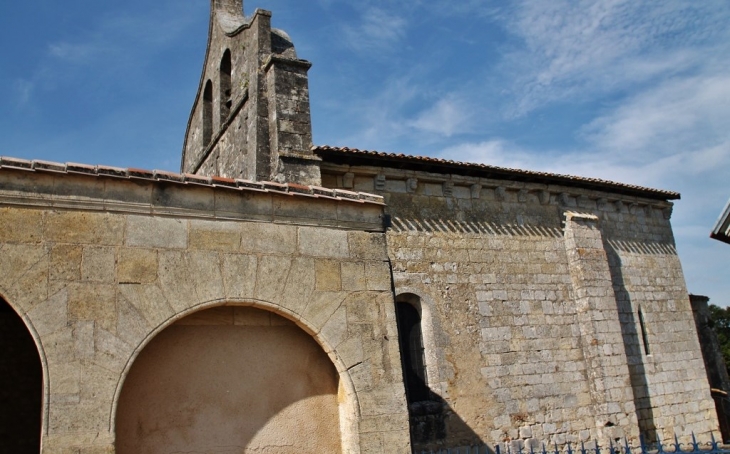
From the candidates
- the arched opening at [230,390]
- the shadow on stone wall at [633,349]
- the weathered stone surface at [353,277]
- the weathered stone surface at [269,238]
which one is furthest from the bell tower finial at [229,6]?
the arched opening at [230,390]

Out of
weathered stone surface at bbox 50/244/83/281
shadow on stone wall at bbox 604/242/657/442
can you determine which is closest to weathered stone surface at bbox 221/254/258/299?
weathered stone surface at bbox 50/244/83/281

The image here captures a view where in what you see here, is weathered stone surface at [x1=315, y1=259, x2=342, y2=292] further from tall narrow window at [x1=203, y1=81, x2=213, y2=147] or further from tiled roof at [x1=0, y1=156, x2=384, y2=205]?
tall narrow window at [x1=203, y1=81, x2=213, y2=147]

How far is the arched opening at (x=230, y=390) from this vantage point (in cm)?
491

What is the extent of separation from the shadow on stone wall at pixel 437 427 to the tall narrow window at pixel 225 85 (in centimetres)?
721

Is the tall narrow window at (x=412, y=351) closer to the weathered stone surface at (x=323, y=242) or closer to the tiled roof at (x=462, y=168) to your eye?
A: the tiled roof at (x=462, y=168)

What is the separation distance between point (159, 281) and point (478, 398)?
7.11 metres

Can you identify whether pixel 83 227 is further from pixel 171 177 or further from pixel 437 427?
pixel 437 427

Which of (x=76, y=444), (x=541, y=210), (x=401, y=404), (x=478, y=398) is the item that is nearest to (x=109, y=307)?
(x=76, y=444)

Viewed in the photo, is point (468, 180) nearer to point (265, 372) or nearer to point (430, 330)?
point (430, 330)

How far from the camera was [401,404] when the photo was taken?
561cm

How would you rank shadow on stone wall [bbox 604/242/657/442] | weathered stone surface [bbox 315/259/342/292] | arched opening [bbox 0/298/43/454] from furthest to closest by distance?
shadow on stone wall [bbox 604/242/657/442], arched opening [bbox 0/298/43/454], weathered stone surface [bbox 315/259/342/292]

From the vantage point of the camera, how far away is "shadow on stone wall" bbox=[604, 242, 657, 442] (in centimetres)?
1237

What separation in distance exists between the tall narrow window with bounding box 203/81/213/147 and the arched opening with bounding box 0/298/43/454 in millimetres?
8036

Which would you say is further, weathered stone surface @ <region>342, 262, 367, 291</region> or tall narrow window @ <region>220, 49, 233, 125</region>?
tall narrow window @ <region>220, 49, 233, 125</region>
